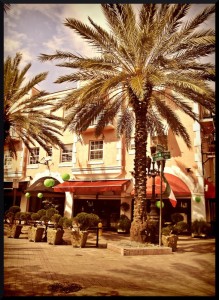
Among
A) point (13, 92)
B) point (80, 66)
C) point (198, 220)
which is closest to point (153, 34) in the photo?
point (80, 66)

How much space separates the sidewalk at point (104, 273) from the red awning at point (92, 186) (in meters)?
5.37

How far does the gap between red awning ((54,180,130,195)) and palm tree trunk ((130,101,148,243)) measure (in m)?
4.27

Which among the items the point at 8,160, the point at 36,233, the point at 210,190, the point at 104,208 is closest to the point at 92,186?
the point at 104,208

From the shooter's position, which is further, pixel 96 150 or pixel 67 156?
pixel 67 156

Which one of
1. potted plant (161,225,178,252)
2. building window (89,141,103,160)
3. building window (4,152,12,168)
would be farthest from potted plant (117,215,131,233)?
building window (4,152,12,168)

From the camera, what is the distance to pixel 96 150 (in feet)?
56.7

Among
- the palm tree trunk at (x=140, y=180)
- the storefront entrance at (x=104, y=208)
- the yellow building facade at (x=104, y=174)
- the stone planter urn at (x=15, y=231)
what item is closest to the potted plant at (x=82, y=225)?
the palm tree trunk at (x=140, y=180)

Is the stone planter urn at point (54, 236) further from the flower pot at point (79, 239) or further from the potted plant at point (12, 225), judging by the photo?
the potted plant at point (12, 225)

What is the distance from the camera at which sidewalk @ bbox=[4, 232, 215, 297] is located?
585 centimetres

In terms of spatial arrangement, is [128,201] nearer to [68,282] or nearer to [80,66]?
[80,66]

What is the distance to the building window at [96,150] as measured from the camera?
17125 mm

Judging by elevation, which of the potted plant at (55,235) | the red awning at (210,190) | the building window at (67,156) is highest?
the building window at (67,156)

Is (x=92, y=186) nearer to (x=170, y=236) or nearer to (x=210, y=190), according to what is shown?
(x=210, y=190)

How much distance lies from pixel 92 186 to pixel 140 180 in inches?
213
